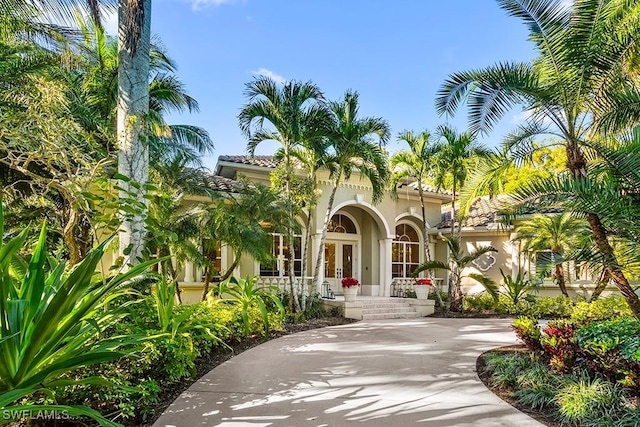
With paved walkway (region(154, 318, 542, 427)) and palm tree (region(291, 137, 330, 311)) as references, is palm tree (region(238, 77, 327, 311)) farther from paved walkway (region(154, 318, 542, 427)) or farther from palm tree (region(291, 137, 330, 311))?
paved walkway (region(154, 318, 542, 427))

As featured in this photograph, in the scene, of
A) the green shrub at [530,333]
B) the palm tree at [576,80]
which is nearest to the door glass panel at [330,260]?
the green shrub at [530,333]

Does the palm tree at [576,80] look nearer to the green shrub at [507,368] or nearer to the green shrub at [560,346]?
the green shrub at [560,346]

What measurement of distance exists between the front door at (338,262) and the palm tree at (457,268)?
4.28 m

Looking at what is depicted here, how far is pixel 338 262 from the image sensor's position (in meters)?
18.9

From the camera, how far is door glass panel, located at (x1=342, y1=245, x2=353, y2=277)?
19078 mm

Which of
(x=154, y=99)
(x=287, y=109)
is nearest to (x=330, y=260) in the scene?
(x=287, y=109)

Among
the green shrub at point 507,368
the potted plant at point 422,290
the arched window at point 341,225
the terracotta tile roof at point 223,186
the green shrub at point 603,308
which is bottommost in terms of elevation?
the green shrub at point 507,368

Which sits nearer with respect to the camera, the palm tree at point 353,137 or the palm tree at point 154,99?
the palm tree at point 154,99

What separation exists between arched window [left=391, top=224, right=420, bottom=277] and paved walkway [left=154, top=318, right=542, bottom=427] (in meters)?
10.4

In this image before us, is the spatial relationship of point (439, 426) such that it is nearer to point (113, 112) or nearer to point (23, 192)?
point (23, 192)

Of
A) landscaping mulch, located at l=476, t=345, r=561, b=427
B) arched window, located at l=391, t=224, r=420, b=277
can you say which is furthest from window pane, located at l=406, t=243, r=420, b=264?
landscaping mulch, located at l=476, t=345, r=561, b=427

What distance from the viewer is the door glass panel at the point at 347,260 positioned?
62.6 feet

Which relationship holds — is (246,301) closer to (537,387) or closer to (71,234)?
(71,234)

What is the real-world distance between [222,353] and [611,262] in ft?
23.3
